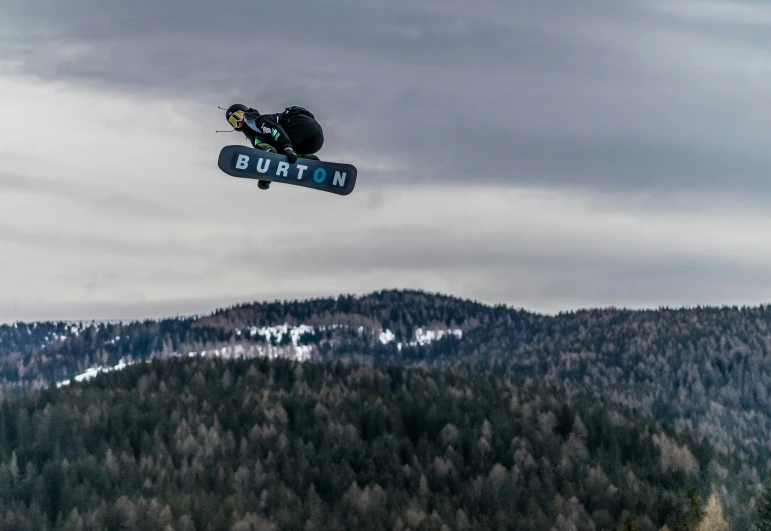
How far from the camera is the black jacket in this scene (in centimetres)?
4438

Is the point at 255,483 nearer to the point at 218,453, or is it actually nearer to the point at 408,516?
the point at 218,453

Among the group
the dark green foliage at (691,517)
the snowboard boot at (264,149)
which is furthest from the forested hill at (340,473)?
the snowboard boot at (264,149)

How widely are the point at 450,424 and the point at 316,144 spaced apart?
151m

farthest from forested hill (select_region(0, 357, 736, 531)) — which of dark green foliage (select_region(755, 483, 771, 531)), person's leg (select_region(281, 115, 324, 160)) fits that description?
person's leg (select_region(281, 115, 324, 160))

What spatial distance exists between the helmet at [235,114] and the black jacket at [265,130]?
21 centimetres

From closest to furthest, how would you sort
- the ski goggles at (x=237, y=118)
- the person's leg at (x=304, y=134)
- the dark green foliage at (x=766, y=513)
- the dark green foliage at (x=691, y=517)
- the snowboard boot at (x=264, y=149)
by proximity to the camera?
the snowboard boot at (x=264, y=149), the ski goggles at (x=237, y=118), the person's leg at (x=304, y=134), the dark green foliage at (x=766, y=513), the dark green foliage at (x=691, y=517)

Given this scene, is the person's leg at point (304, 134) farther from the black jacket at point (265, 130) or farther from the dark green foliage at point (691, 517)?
the dark green foliage at point (691, 517)

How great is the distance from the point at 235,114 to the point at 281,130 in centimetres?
226

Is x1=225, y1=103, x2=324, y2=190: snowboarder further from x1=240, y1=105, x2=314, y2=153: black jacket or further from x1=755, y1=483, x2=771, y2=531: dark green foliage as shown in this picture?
x1=755, y1=483, x2=771, y2=531: dark green foliage

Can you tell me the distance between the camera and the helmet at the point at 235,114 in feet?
148

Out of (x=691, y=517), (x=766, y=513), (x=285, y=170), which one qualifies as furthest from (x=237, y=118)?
(x=691, y=517)

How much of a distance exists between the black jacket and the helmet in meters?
0.21

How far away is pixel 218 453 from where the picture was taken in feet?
597

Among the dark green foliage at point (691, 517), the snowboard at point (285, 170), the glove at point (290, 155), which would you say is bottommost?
the dark green foliage at point (691, 517)
